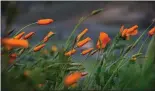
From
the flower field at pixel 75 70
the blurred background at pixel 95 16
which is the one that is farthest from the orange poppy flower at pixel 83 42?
the blurred background at pixel 95 16

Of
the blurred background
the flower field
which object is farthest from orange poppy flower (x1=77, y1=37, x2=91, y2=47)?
the blurred background

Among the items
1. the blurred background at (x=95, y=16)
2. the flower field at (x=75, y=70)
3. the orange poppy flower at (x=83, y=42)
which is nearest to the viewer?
the flower field at (x=75, y=70)

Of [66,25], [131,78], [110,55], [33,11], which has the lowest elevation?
[66,25]

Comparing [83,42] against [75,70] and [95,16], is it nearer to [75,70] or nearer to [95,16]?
[75,70]

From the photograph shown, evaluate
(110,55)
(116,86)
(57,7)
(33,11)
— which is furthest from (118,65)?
(57,7)

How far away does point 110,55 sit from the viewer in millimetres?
1515

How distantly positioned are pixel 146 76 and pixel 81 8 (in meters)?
4.45

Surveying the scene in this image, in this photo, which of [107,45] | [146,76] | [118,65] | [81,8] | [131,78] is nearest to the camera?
[146,76]

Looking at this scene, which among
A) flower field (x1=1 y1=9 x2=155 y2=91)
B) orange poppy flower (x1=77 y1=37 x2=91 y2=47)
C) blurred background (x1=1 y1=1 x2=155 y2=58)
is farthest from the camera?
blurred background (x1=1 y1=1 x2=155 y2=58)

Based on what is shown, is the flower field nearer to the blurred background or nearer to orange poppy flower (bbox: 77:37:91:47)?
orange poppy flower (bbox: 77:37:91:47)

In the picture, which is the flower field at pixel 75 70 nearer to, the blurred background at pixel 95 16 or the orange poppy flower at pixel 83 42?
the orange poppy flower at pixel 83 42

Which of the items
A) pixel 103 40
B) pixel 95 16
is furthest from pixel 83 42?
pixel 95 16

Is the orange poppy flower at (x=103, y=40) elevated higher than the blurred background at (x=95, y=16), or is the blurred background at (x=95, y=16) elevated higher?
the orange poppy flower at (x=103, y=40)

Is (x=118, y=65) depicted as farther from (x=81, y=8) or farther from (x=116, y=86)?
(x=81, y=8)
